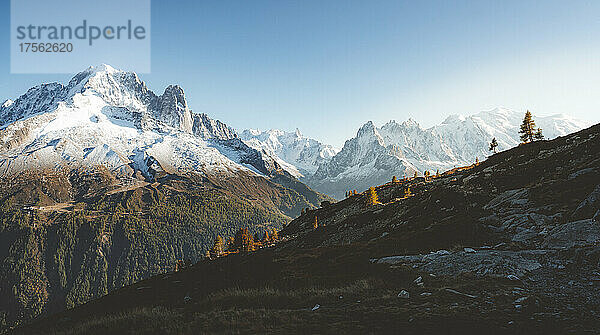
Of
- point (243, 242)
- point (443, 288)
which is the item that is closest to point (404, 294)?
point (443, 288)

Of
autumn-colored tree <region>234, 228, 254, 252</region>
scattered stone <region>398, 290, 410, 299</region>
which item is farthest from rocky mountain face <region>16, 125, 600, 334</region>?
autumn-colored tree <region>234, 228, 254, 252</region>

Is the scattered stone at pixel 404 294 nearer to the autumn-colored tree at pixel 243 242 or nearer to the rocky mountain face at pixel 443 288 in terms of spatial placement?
the rocky mountain face at pixel 443 288

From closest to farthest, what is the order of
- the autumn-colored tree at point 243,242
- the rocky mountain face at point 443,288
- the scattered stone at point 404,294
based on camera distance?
1. the rocky mountain face at point 443,288
2. the scattered stone at point 404,294
3. the autumn-colored tree at point 243,242

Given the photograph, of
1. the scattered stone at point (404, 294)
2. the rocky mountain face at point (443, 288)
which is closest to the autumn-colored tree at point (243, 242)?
the rocky mountain face at point (443, 288)

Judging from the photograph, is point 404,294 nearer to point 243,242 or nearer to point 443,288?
point 443,288

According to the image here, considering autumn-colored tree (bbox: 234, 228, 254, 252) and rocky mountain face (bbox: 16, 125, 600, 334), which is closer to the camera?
rocky mountain face (bbox: 16, 125, 600, 334)

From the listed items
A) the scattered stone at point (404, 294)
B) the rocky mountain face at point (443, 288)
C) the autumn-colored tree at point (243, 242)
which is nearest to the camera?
the rocky mountain face at point (443, 288)

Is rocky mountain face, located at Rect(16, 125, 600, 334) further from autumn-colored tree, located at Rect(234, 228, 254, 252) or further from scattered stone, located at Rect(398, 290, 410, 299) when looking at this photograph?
autumn-colored tree, located at Rect(234, 228, 254, 252)

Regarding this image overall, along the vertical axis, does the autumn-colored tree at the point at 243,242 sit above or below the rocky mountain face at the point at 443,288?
below

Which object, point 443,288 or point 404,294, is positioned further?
point 443,288

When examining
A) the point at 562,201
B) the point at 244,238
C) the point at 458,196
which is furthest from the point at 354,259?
the point at 244,238

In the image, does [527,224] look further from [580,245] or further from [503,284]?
[503,284]

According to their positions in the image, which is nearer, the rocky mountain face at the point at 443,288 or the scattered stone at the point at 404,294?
the rocky mountain face at the point at 443,288

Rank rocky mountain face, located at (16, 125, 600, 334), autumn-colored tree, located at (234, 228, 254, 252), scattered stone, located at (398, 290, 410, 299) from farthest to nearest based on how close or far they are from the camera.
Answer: autumn-colored tree, located at (234, 228, 254, 252), scattered stone, located at (398, 290, 410, 299), rocky mountain face, located at (16, 125, 600, 334)
